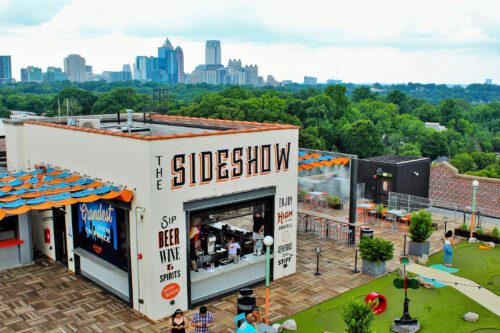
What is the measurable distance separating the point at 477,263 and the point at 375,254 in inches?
202

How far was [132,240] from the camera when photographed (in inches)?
595

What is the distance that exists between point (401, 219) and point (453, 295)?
31.7 feet

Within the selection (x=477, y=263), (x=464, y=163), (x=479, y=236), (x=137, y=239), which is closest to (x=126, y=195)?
(x=137, y=239)

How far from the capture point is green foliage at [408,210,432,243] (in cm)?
2102

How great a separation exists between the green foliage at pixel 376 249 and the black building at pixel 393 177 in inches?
443

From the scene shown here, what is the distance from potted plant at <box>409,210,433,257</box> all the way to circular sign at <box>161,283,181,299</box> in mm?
10905

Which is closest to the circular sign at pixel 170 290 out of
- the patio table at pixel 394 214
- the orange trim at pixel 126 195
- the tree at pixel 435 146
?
the orange trim at pixel 126 195

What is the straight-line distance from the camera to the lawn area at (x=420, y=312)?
14492mm

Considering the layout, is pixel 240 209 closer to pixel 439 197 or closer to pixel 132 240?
pixel 132 240

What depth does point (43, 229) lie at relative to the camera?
20.4m

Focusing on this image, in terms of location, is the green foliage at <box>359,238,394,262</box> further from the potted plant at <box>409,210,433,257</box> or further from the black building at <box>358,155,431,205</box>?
the black building at <box>358,155,431,205</box>

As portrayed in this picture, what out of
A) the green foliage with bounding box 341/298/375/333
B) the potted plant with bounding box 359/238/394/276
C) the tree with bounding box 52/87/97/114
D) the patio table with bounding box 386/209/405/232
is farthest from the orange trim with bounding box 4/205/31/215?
the tree with bounding box 52/87/97/114

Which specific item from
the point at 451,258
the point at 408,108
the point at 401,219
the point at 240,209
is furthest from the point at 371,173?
the point at 408,108

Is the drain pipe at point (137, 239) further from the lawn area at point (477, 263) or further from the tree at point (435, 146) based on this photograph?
the tree at point (435, 146)
